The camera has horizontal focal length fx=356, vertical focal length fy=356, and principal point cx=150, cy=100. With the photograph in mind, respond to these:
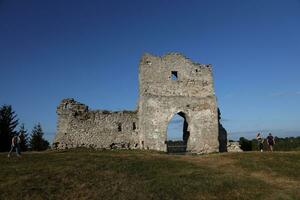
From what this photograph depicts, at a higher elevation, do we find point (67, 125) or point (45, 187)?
point (67, 125)

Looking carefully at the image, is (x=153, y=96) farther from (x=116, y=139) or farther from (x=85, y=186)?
(x=85, y=186)

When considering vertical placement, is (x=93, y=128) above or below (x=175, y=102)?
below

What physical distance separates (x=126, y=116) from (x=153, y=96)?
3419 millimetres

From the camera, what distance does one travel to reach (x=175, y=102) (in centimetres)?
3197

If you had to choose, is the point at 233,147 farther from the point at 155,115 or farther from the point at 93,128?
the point at 93,128

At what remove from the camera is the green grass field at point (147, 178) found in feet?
51.8

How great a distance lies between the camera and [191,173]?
1923 cm

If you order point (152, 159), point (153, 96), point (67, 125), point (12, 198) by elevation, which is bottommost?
point (12, 198)

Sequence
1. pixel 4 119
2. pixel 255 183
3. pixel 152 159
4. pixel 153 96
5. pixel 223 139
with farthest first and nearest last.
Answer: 1. pixel 4 119
2. pixel 223 139
3. pixel 153 96
4. pixel 152 159
5. pixel 255 183

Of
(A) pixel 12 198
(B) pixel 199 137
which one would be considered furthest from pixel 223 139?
(A) pixel 12 198

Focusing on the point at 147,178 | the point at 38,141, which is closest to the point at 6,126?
the point at 38,141

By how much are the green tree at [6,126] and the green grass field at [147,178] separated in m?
20.6

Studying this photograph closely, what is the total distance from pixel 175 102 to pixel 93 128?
7821 millimetres

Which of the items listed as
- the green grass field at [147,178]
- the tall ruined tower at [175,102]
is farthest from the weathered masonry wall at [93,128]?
the green grass field at [147,178]
